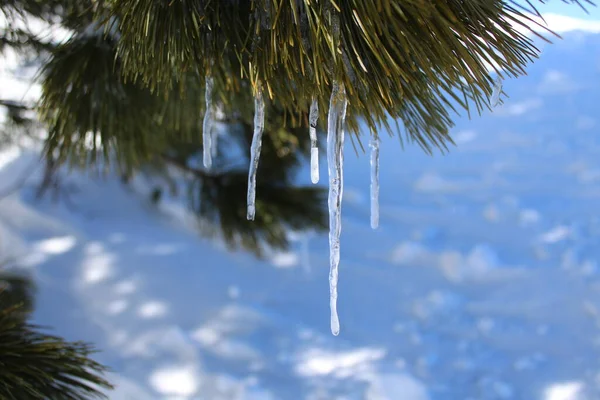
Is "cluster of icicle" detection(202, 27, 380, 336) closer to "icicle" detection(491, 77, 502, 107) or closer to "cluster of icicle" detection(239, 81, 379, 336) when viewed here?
"cluster of icicle" detection(239, 81, 379, 336)

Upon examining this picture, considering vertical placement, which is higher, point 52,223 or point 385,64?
point 52,223

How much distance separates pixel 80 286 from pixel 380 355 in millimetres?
1233

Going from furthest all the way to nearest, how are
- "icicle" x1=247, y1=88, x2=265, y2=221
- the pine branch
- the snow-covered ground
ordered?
1. the snow-covered ground
2. "icicle" x1=247, y1=88, x2=265, y2=221
3. the pine branch

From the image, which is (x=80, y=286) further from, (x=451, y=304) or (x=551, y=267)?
(x=551, y=267)

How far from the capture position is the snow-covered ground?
200 cm

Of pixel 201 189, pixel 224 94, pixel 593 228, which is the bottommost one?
pixel 224 94

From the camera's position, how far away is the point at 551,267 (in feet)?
7.81

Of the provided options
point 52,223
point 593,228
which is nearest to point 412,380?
point 593,228

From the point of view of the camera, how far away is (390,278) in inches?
98.0

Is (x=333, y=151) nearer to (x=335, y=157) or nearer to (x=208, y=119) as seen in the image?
(x=335, y=157)

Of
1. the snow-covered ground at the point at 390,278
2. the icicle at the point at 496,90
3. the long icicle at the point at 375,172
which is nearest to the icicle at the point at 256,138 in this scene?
the long icicle at the point at 375,172

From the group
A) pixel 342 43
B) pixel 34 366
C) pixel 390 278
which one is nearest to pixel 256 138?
pixel 342 43

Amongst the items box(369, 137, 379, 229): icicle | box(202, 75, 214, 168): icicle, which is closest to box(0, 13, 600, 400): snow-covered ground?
box(369, 137, 379, 229): icicle

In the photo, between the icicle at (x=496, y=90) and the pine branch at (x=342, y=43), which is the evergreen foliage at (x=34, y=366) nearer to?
the pine branch at (x=342, y=43)
